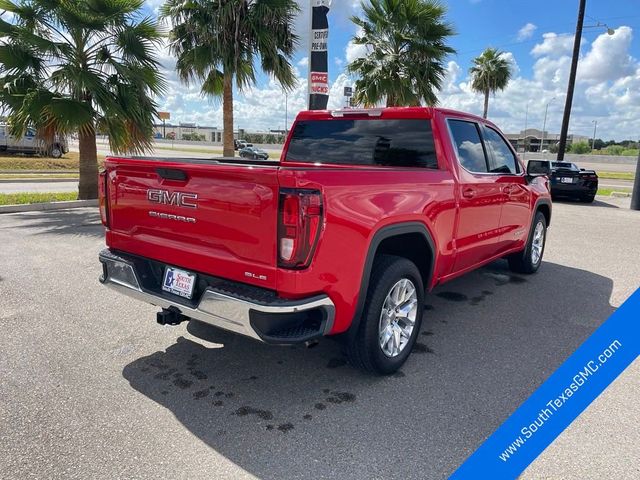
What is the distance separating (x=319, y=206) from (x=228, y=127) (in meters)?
11.6

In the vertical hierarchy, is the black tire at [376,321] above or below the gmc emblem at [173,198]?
below

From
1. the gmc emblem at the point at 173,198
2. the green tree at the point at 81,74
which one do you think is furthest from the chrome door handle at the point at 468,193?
the green tree at the point at 81,74

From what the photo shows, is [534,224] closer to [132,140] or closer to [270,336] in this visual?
[270,336]

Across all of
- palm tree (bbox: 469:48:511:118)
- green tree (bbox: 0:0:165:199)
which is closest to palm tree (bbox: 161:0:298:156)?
green tree (bbox: 0:0:165:199)

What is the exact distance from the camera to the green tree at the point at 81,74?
9.86 meters

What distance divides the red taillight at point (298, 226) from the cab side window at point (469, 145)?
2102 mm

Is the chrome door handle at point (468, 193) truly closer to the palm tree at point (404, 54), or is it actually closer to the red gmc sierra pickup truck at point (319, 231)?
the red gmc sierra pickup truck at point (319, 231)

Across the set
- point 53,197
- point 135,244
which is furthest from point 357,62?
point 135,244

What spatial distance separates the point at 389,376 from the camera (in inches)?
135

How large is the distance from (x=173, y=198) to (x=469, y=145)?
280 cm

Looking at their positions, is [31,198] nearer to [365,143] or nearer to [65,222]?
[65,222]

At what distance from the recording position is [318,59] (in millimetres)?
8125

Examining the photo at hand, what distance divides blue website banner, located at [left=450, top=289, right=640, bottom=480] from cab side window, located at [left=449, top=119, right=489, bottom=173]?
288 centimetres

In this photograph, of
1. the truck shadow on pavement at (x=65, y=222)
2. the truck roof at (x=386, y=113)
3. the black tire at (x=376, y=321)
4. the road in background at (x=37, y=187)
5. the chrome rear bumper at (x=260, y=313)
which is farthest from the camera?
the road in background at (x=37, y=187)
